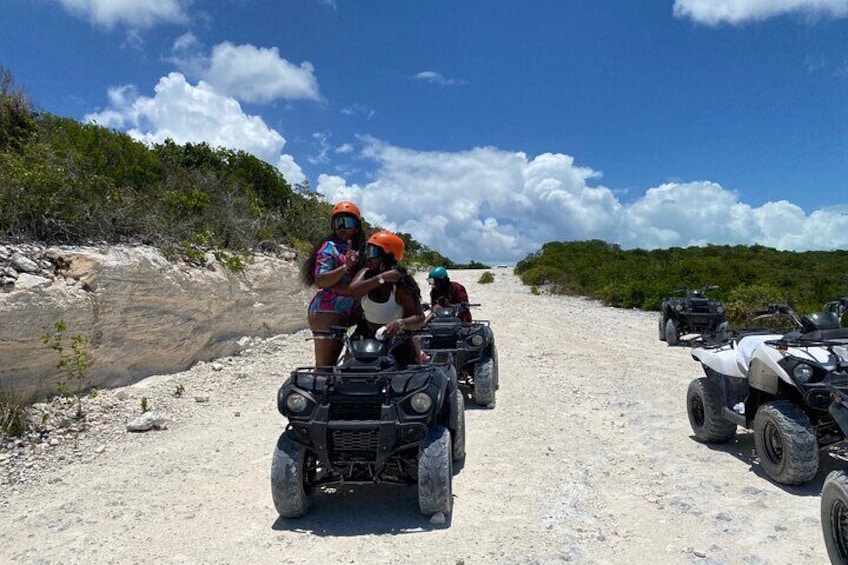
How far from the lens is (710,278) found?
79.5 feet

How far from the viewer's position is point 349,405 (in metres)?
4.31

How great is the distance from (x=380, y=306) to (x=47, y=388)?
387 centimetres

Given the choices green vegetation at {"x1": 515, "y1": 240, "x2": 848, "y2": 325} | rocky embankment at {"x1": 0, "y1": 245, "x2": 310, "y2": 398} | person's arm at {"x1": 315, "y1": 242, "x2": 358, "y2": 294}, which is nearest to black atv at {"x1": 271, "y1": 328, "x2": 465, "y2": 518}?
person's arm at {"x1": 315, "y1": 242, "x2": 358, "y2": 294}

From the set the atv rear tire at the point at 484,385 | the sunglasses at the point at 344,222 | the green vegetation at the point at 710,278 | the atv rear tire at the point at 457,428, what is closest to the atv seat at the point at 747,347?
the atv rear tire at the point at 457,428

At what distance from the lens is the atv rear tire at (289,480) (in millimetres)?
4195

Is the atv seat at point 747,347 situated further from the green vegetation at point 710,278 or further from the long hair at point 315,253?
the green vegetation at point 710,278

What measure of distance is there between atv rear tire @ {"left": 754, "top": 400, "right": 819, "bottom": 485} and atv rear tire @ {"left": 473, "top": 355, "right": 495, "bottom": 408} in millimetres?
3203

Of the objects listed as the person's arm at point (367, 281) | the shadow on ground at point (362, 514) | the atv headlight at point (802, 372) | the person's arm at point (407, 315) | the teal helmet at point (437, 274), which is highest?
the teal helmet at point (437, 274)

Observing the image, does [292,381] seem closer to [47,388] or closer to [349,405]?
[349,405]

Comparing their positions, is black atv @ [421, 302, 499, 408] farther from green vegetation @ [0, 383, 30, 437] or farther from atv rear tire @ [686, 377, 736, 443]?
green vegetation @ [0, 383, 30, 437]

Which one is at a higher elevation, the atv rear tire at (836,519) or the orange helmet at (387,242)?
the orange helmet at (387,242)

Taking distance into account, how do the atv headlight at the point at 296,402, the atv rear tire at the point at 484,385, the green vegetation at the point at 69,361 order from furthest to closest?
the atv rear tire at the point at 484,385 → the green vegetation at the point at 69,361 → the atv headlight at the point at 296,402

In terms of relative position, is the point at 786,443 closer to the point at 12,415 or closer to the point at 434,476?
the point at 434,476

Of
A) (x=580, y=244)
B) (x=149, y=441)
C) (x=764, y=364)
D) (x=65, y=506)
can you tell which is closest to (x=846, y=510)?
(x=764, y=364)
